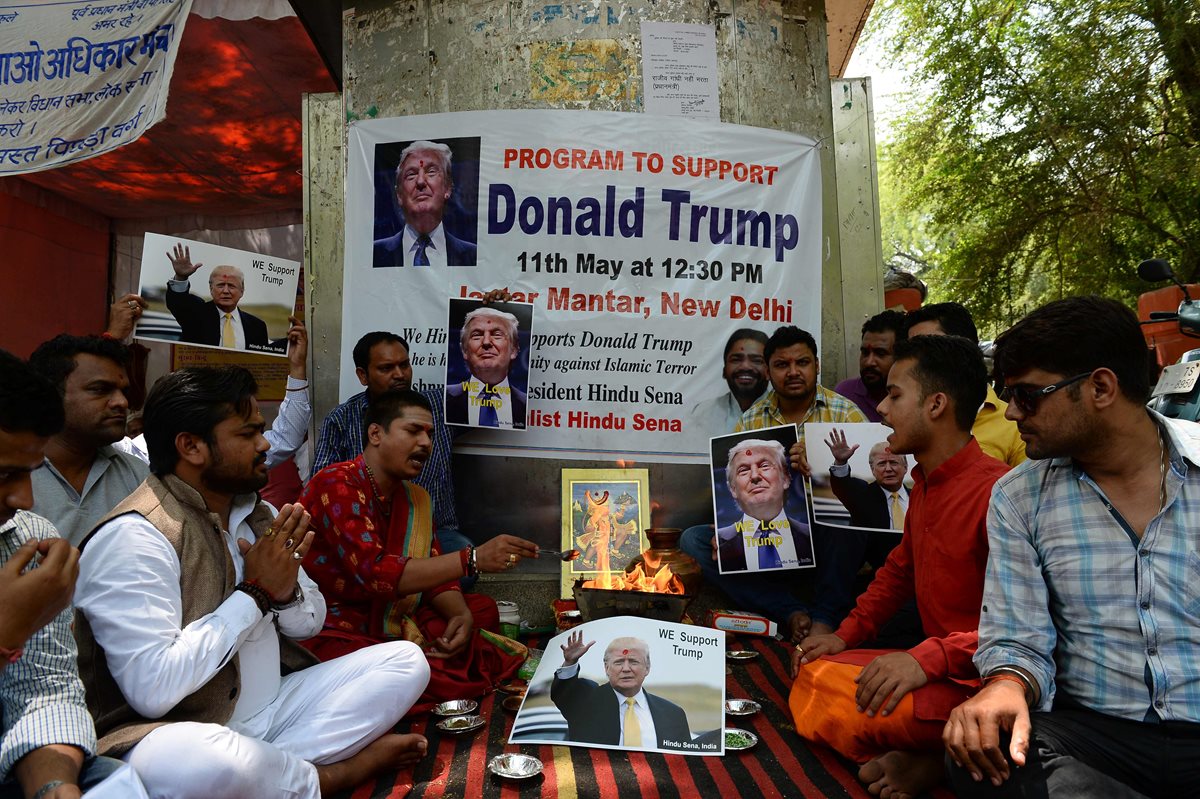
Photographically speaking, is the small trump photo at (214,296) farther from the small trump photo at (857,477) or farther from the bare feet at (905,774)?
the bare feet at (905,774)

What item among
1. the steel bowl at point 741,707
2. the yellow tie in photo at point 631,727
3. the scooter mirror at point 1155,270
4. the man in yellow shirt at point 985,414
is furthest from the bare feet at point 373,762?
the scooter mirror at point 1155,270

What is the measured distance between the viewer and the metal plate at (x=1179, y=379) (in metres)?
4.87

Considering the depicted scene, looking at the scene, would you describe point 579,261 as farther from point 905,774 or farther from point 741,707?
point 905,774

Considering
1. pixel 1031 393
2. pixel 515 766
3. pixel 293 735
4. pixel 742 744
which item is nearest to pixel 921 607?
pixel 742 744

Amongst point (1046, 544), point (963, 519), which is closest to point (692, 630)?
point (963, 519)

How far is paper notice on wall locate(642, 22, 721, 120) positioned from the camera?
519cm

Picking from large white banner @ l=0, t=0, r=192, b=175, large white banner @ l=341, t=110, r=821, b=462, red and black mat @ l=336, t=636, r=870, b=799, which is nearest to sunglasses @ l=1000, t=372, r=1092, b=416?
red and black mat @ l=336, t=636, r=870, b=799

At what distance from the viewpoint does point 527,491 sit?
5070 millimetres

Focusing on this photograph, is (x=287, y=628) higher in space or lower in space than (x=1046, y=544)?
lower

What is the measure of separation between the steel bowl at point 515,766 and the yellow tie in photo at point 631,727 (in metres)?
0.33

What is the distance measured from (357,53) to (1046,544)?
4.83 meters

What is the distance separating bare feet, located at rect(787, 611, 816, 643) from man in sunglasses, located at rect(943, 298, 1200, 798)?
198cm

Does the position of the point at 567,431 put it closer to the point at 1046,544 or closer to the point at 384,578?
the point at 384,578

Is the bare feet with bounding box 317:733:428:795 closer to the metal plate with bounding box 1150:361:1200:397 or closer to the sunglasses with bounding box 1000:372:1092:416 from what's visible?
the sunglasses with bounding box 1000:372:1092:416
